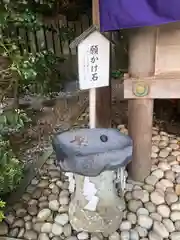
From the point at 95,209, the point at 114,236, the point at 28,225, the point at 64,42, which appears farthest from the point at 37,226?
the point at 64,42

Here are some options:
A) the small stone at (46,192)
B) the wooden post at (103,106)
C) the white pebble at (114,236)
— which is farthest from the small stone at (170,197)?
the small stone at (46,192)

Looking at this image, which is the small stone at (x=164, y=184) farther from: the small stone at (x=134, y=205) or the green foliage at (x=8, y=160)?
the green foliage at (x=8, y=160)

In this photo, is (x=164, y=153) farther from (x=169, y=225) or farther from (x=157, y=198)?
(x=169, y=225)

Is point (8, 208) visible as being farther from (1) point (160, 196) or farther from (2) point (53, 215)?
(1) point (160, 196)

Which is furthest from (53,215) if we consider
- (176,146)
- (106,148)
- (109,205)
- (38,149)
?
(176,146)

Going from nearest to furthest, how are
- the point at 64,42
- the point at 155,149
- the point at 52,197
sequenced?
the point at 52,197
the point at 155,149
the point at 64,42

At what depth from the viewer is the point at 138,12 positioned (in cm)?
179

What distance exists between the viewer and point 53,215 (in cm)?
212

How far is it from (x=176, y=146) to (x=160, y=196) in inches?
28.4

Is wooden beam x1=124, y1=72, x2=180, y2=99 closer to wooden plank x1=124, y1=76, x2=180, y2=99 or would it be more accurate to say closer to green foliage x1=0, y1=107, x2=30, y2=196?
wooden plank x1=124, y1=76, x2=180, y2=99

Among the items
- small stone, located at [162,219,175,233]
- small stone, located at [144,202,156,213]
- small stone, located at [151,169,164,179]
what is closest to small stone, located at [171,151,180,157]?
small stone, located at [151,169,164,179]

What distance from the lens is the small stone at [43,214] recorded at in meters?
2.09

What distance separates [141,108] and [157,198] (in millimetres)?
643

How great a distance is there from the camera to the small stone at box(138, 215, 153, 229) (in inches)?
79.0
